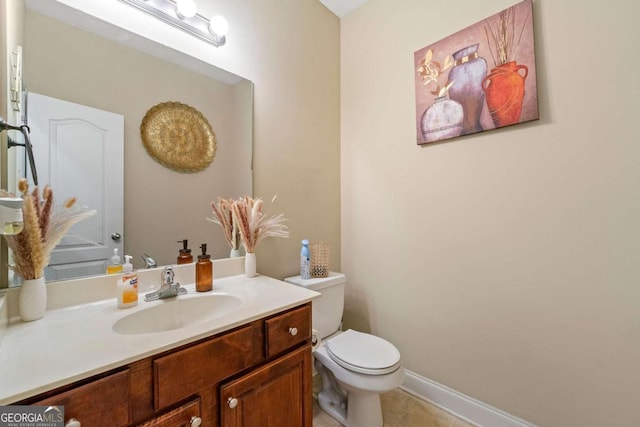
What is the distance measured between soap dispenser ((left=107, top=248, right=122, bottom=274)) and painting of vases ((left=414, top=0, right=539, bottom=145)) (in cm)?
165

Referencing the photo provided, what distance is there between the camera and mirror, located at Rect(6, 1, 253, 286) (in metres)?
0.93

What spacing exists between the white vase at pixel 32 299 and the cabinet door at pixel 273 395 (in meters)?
0.62

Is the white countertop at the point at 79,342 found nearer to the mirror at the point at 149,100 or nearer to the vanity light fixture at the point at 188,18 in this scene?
the mirror at the point at 149,100

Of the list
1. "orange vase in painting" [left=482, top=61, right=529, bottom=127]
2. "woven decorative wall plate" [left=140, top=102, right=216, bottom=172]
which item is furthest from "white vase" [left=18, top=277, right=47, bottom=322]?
"orange vase in painting" [left=482, top=61, right=529, bottom=127]

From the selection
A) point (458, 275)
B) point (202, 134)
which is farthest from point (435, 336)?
point (202, 134)

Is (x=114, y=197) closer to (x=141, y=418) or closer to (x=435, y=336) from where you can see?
(x=141, y=418)

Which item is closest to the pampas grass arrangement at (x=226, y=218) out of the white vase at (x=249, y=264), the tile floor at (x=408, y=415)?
the white vase at (x=249, y=264)

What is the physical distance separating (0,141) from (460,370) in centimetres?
219

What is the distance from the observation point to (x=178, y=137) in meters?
1.23

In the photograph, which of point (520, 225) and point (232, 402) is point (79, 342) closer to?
point (232, 402)

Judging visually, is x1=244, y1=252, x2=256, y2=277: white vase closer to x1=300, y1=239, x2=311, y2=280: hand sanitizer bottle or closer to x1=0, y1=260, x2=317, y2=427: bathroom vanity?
x1=0, y1=260, x2=317, y2=427: bathroom vanity

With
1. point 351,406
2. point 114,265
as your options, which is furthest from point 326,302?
point 114,265

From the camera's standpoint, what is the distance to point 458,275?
4.83 ft

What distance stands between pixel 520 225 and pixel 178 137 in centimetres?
173
